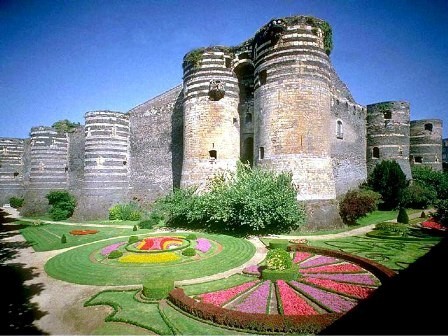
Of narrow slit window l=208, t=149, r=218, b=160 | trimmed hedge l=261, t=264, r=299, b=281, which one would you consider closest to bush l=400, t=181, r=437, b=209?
narrow slit window l=208, t=149, r=218, b=160

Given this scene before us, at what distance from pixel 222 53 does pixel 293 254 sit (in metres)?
17.2

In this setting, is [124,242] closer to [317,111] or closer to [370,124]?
[317,111]

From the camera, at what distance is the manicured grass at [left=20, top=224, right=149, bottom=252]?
16.7m

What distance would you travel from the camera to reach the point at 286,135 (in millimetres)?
19203

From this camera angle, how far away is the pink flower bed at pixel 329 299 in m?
8.31

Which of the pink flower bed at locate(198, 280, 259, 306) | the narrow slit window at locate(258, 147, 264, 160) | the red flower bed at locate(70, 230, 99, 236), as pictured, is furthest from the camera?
the narrow slit window at locate(258, 147, 264, 160)

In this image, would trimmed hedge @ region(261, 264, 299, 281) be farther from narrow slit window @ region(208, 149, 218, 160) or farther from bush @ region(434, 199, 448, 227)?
narrow slit window @ region(208, 149, 218, 160)

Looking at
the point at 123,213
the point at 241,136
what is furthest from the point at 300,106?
the point at 123,213

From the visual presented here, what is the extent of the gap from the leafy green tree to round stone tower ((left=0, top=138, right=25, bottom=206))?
7.64 m

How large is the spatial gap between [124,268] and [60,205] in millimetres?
18996

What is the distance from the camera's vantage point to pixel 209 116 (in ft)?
75.0

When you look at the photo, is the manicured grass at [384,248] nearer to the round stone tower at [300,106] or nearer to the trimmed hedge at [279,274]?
the round stone tower at [300,106]

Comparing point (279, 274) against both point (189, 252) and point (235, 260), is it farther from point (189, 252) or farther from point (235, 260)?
point (189, 252)

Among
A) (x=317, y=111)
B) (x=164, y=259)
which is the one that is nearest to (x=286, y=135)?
(x=317, y=111)
